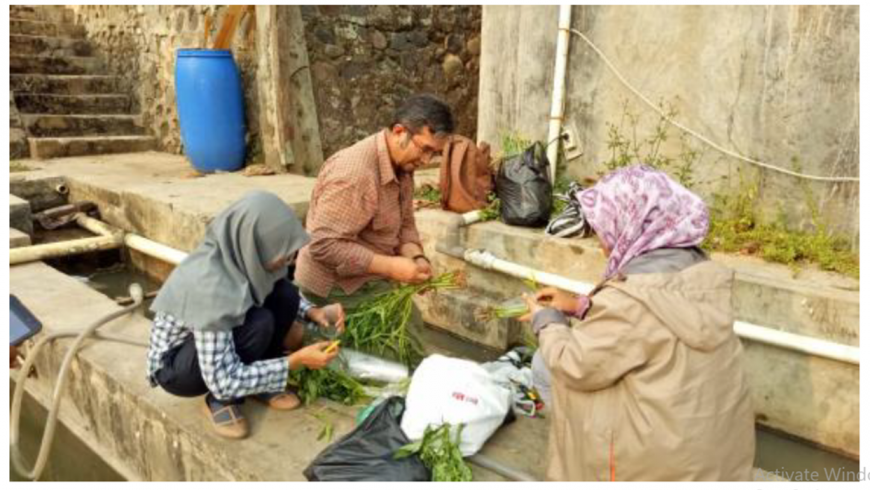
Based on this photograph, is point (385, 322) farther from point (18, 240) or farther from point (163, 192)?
point (163, 192)

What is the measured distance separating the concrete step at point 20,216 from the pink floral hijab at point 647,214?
5233 mm

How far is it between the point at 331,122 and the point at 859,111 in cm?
523

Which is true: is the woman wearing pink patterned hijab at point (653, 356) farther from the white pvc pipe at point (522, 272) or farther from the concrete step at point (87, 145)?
the concrete step at point (87, 145)

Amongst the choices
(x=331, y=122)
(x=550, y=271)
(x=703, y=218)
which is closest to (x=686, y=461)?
(x=703, y=218)

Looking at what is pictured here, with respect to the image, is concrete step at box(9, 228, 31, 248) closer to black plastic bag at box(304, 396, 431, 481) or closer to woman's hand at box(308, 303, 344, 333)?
woman's hand at box(308, 303, 344, 333)

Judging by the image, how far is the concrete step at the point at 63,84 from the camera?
8250mm

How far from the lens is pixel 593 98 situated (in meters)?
4.83

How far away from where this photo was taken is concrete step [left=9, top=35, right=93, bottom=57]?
28.3 feet

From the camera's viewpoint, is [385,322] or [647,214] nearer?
[647,214]

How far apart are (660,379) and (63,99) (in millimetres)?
9101

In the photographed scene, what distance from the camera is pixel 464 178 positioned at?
4.96m

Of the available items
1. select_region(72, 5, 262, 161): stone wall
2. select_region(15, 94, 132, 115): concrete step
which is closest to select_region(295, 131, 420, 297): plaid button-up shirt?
select_region(72, 5, 262, 161): stone wall

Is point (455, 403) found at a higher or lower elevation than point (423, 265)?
lower

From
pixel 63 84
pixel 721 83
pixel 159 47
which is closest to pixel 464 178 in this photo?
pixel 721 83
